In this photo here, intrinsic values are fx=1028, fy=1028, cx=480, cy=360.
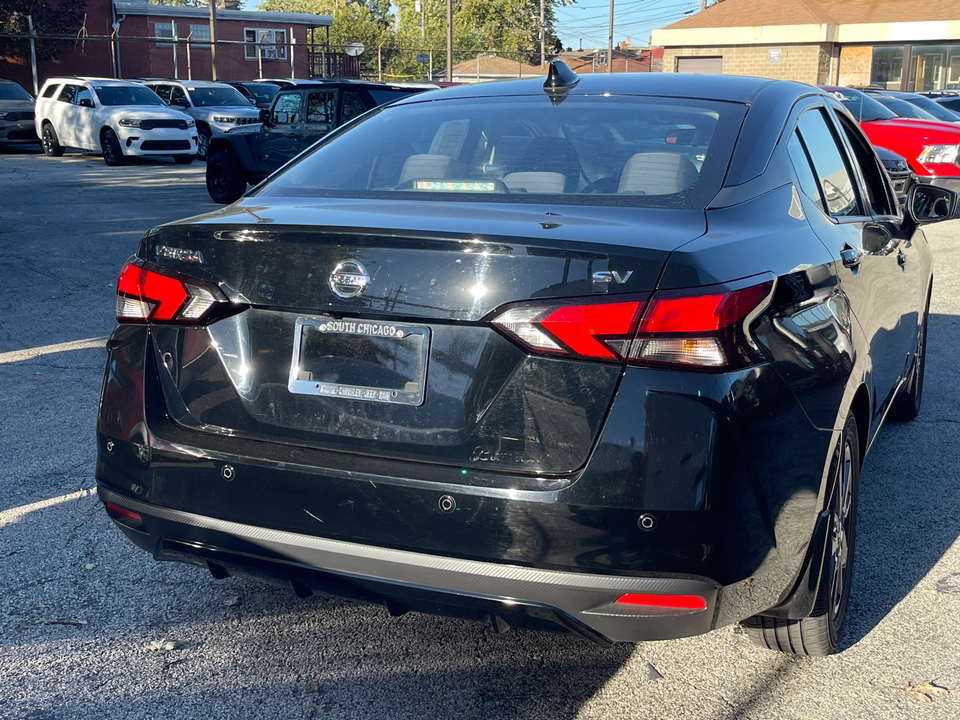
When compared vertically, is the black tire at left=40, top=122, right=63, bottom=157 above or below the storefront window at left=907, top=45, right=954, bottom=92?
below

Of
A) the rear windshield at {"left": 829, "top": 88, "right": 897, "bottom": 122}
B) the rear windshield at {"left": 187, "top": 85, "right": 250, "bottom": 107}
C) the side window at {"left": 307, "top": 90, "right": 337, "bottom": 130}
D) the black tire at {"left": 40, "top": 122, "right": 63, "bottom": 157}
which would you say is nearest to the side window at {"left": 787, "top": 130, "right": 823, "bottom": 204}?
the side window at {"left": 307, "top": 90, "right": 337, "bottom": 130}

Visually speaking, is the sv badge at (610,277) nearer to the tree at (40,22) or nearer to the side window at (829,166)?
A: the side window at (829,166)

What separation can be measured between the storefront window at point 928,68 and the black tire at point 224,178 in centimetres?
3624

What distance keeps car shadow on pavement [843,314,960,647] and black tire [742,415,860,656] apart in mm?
230

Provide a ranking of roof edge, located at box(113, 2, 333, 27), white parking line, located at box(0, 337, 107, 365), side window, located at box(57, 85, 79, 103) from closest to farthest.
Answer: white parking line, located at box(0, 337, 107, 365)
side window, located at box(57, 85, 79, 103)
roof edge, located at box(113, 2, 333, 27)

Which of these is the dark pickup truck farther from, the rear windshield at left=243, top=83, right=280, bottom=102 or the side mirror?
the rear windshield at left=243, top=83, right=280, bottom=102

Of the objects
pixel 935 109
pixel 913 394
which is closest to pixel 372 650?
pixel 913 394

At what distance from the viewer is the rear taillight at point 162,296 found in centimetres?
268

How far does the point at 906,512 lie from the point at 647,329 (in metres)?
2.51

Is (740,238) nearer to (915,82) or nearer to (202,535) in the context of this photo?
(202,535)

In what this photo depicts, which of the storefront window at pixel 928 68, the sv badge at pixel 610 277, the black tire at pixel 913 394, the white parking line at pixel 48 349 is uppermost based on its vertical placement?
the storefront window at pixel 928 68

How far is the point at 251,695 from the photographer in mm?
2902

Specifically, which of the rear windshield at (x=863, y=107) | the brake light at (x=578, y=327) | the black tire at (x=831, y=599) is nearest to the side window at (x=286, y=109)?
the rear windshield at (x=863, y=107)

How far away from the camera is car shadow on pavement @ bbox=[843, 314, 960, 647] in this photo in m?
3.58
